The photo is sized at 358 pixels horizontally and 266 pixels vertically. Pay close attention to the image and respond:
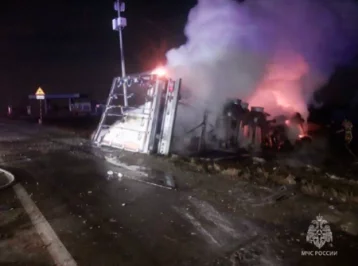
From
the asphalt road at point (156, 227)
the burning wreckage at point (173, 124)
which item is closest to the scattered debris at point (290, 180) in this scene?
the asphalt road at point (156, 227)

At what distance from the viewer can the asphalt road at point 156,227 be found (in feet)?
12.7

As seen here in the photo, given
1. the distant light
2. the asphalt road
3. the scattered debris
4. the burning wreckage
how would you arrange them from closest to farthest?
the asphalt road, the scattered debris, the burning wreckage, the distant light

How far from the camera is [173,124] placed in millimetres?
10008

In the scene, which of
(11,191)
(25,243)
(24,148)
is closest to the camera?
(25,243)

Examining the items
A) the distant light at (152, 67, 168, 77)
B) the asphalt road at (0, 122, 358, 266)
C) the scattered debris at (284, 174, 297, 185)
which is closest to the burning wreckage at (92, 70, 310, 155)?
the distant light at (152, 67, 168, 77)

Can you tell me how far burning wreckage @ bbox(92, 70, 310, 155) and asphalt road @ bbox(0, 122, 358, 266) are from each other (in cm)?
302

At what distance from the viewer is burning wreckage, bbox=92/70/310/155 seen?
1026 centimetres

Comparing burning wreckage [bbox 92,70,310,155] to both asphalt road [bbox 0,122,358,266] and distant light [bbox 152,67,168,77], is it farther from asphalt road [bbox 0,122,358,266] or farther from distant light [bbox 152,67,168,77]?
asphalt road [bbox 0,122,358,266]

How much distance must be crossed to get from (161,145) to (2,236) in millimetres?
6157

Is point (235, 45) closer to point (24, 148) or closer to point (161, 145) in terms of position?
point (161, 145)

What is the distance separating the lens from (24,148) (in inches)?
480

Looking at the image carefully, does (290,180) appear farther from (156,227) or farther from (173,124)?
(173,124)

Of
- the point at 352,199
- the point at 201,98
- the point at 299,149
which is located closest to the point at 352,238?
the point at 352,199

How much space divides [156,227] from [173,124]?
5516 mm
